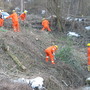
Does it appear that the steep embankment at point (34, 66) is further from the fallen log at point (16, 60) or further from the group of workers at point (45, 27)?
the group of workers at point (45, 27)

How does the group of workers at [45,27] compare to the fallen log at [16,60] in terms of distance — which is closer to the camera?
the fallen log at [16,60]

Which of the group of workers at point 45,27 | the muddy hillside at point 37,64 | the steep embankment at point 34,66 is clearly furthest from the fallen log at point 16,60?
the group of workers at point 45,27

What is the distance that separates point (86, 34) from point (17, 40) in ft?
26.7

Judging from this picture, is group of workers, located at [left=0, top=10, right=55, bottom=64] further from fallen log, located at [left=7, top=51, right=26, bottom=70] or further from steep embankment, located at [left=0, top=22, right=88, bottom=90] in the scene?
fallen log, located at [left=7, top=51, right=26, bottom=70]

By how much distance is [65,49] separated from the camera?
458 inches

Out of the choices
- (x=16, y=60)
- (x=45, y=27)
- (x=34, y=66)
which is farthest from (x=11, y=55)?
(x=45, y=27)

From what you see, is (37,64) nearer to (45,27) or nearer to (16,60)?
(16,60)

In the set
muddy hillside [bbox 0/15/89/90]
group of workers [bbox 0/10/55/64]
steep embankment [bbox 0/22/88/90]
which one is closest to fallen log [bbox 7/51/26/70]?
muddy hillside [bbox 0/15/89/90]

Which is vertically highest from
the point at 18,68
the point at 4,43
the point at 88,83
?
the point at 4,43

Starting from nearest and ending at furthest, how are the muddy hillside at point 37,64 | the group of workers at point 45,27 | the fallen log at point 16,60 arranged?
the muddy hillside at point 37,64, the fallen log at point 16,60, the group of workers at point 45,27

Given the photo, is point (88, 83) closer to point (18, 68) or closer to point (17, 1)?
point (18, 68)

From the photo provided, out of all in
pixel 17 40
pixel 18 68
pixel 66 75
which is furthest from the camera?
pixel 17 40

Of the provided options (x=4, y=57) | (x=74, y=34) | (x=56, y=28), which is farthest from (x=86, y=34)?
(x=4, y=57)

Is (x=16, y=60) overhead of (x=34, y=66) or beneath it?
overhead
